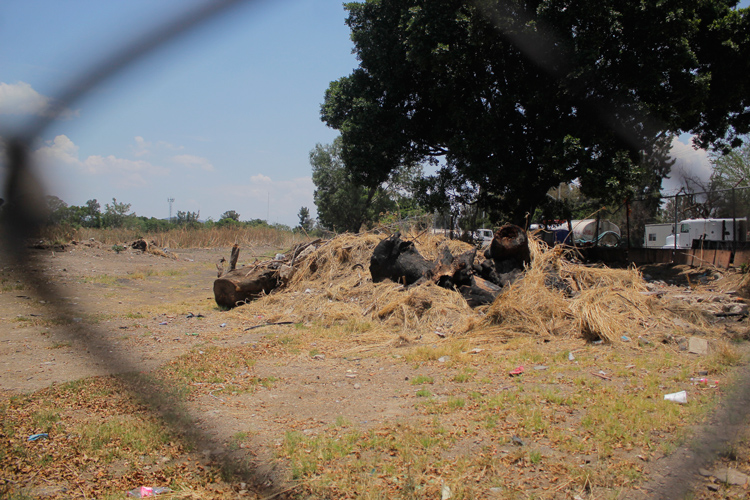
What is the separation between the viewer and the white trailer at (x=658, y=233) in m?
13.8

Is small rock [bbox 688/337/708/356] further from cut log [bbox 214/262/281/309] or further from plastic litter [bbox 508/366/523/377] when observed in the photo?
cut log [bbox 214/262/281/309]

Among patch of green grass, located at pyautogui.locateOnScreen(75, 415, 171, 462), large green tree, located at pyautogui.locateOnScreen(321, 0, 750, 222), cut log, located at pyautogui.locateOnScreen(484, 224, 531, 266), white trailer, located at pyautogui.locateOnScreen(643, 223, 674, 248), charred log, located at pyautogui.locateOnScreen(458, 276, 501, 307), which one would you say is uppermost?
large green tree, located at pyautogui.locateOnScreen(321, 0, 750, 222)

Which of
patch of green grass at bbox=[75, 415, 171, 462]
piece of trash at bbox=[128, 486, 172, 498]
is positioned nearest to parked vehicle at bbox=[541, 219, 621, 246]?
patch of green grass at bbox=[75, 415, 171, 462]

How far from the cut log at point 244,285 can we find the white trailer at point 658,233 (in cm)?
1085

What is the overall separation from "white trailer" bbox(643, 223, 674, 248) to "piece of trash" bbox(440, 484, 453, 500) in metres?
13.4

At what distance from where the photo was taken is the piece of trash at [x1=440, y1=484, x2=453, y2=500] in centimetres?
243

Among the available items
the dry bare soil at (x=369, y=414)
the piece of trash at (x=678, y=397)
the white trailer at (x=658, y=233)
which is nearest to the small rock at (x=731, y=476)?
the dry bare soil at (x=369, y=414)

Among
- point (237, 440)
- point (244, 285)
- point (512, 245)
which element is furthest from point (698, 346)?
point (244, 285)

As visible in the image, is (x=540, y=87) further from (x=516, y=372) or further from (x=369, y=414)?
(x=369, y=414)

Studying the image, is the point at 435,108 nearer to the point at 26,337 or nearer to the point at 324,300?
the point at 324,300

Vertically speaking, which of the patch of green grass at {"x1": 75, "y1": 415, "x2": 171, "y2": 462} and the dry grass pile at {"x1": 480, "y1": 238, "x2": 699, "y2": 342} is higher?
the dry grass pile at {"x1": 480, "y1": 238, "x2": 699, "y2": 342}

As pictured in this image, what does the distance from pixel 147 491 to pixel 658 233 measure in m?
15.3

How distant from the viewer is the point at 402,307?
703 centimetres

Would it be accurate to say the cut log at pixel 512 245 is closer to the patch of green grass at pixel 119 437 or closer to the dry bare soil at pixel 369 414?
the dry bare soil at pixel 369 414
